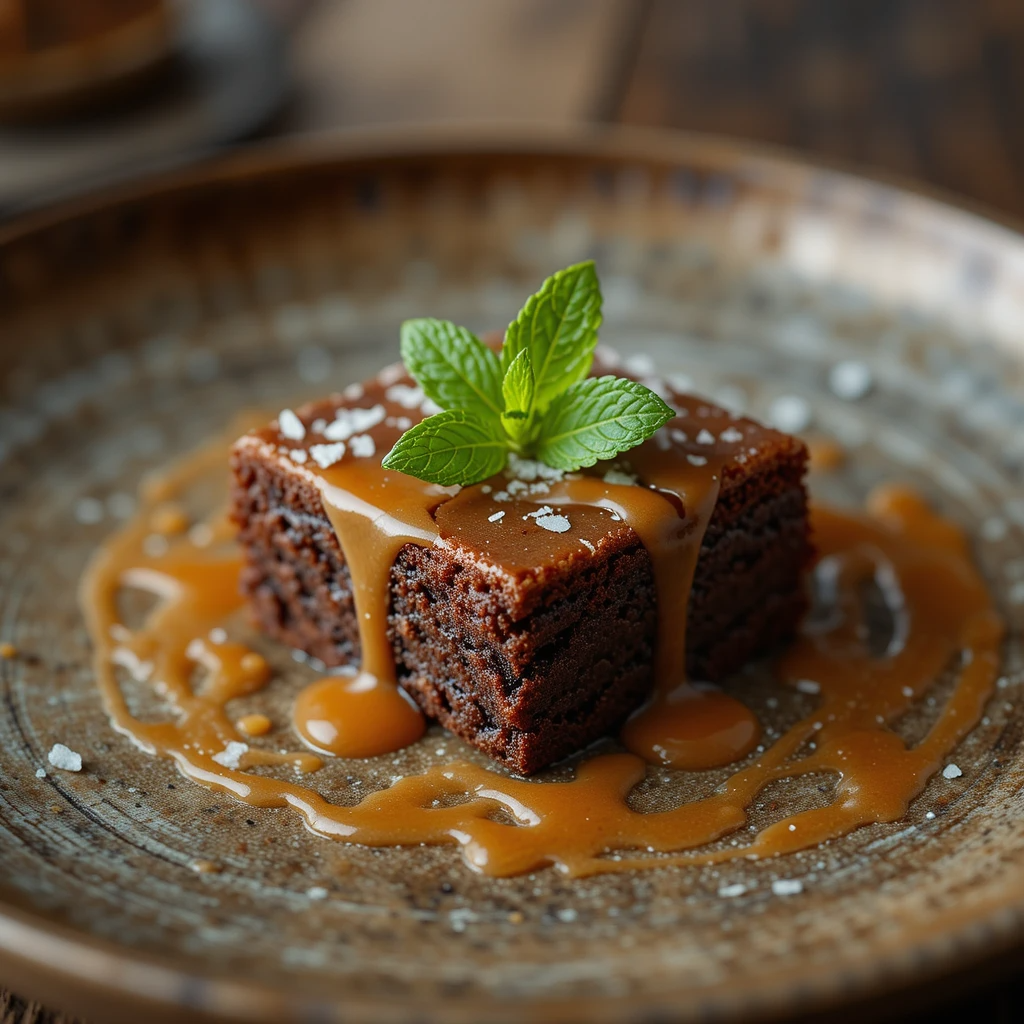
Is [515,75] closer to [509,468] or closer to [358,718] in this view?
[509,468]

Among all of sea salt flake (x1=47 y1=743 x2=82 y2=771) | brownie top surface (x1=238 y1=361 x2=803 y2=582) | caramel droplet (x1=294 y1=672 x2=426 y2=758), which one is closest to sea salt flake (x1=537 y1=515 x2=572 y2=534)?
brownie top surface (x1=238 y1=361 x2=803 y2=582)

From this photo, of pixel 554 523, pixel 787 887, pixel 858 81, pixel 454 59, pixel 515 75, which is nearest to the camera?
pixel 787 887

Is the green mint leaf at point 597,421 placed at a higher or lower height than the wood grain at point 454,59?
lower

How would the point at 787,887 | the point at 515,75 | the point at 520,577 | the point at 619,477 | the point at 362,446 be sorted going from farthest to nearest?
the point at 515,75
the point at 362,446
the point at 619,477
the point at 520,577
the point at 787,887

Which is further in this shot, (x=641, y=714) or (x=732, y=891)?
(x=641, y=714)

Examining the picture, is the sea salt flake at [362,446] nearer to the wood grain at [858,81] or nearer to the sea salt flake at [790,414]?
the sea salt flake at [790,414]

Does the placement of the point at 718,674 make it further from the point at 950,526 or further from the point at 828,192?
the point at 828,192

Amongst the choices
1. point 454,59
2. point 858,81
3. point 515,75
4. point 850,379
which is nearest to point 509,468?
point 850,379

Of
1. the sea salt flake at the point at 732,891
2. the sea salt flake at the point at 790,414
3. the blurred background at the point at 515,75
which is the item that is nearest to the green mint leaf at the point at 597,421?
the sea salt flake at the point at 732,891
